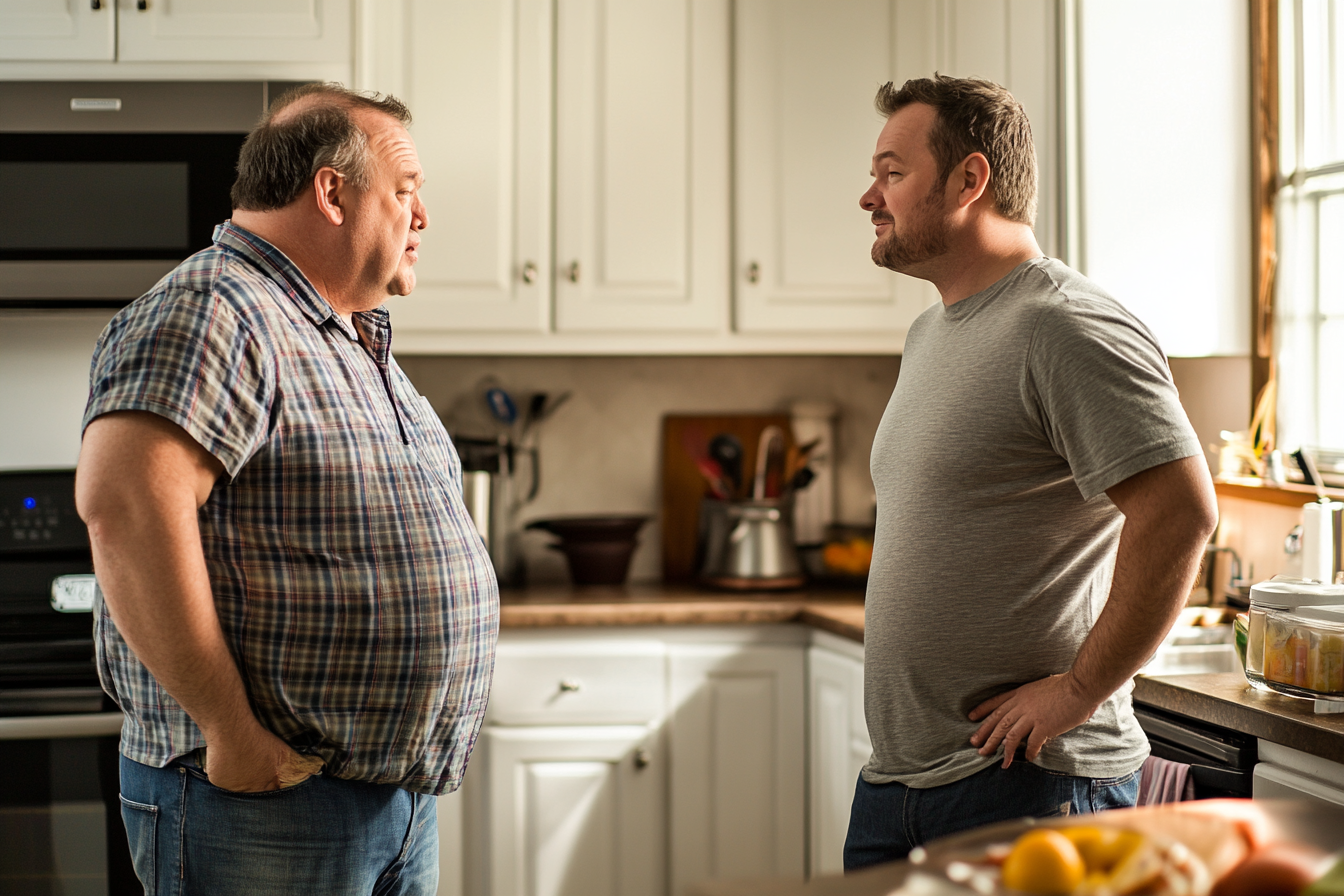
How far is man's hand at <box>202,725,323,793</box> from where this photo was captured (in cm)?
113

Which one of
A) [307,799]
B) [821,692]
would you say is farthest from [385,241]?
[821,692]

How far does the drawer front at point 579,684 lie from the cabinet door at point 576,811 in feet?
0.09

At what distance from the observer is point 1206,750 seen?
4.80 feet

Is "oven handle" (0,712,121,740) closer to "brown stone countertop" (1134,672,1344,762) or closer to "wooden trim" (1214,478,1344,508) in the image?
"brown stone countertop" (1134,672,1344,762)

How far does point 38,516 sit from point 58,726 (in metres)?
0.41

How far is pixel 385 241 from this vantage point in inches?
54.5

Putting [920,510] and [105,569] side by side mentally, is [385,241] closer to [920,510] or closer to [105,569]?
[105,569]

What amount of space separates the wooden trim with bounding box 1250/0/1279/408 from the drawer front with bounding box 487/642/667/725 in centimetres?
133

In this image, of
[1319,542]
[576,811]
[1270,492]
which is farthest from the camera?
[576,811]

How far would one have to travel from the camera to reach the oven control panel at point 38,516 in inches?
83.7

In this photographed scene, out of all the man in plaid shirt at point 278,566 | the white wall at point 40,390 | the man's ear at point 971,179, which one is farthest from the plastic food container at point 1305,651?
the white wall at point 40,390

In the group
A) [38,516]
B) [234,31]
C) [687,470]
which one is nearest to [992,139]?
[687,470]

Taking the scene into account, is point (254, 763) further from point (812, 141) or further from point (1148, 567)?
point (812, 141)

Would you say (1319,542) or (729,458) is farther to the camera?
(729,458)
